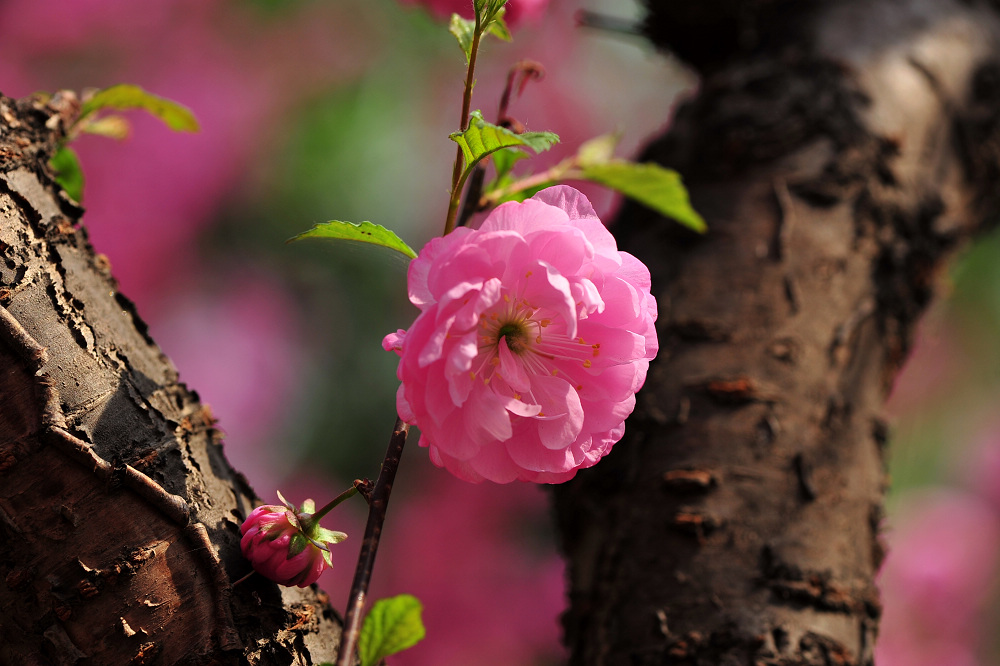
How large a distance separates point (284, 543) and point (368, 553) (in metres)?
0.06

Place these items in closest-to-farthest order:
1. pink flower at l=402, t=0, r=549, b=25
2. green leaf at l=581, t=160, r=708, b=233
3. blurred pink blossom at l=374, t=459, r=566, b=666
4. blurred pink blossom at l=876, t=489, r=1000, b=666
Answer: green leaf at l=581, t=160, r=708, b=233, pink flower at l=402, t=0, r=549, b=25, blurred pink blossom at l=374, t=459, r=566, b=666, blurred pink blossom at l=876, t=489, r=1000, b=666

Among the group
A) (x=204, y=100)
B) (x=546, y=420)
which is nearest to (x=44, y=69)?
(x=204, y=100)

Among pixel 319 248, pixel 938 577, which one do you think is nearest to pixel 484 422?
pixel 319 248

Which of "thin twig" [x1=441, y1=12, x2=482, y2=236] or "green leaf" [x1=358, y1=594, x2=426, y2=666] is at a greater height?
"thin twig" [x1=441, y1=12, x2=482, y2=236]

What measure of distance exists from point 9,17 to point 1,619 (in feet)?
6.39

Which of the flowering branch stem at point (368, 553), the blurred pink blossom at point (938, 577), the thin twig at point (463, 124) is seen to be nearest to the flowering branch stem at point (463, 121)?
the thin twig at point (463, 124)

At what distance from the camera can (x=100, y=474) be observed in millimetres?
344

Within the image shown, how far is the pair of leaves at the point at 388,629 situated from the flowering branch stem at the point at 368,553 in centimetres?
5

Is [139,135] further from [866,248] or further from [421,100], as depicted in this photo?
[866,248]

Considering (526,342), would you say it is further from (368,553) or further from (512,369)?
(368,553)

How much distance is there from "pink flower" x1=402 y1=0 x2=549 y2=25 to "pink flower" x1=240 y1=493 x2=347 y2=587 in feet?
1.82

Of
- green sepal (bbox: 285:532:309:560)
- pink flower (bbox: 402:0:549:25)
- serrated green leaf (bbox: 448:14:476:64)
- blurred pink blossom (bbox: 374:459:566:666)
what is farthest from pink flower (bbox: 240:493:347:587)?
blurred pink blossom (bbox: 374:459:566:666)

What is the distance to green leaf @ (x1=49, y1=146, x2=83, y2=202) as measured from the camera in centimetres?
50

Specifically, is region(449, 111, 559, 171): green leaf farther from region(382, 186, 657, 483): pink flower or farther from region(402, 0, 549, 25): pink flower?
region(402, 0, 549, 25): pink flower
